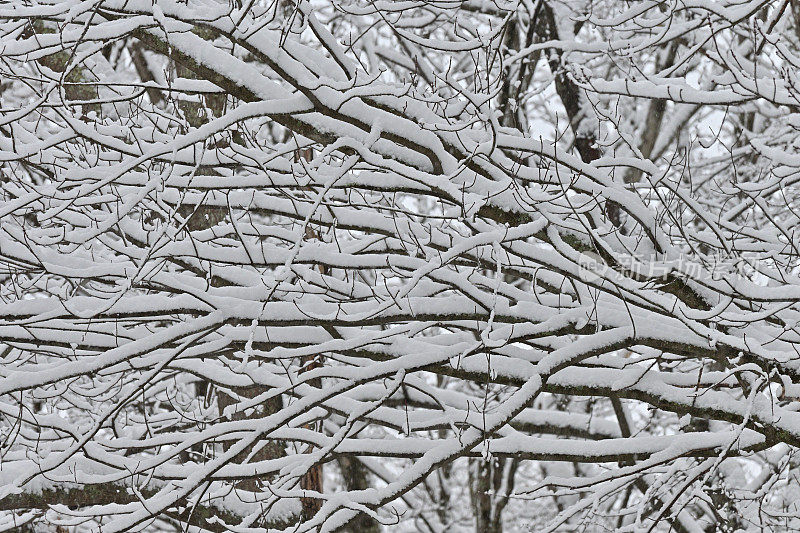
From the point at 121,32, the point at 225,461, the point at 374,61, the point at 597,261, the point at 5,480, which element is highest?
the point at 374,61

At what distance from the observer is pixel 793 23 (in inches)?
316

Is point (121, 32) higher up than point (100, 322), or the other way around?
point (121, 32)

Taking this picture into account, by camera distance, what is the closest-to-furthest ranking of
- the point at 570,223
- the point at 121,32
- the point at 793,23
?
1. the point at 121,32
2. the point at 570,223
3. the point at 793,23

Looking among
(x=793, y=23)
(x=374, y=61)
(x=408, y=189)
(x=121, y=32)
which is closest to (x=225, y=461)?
(x=408, y=189)

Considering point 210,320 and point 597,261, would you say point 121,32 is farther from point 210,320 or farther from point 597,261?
point 597,261

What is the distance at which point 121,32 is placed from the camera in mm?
2791

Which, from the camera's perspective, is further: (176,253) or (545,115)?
(545,115)

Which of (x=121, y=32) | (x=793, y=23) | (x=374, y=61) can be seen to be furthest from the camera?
(x=793, y=23)

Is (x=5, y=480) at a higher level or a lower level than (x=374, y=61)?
lower

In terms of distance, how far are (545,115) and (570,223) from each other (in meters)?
8.32

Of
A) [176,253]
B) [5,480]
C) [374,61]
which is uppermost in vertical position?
[374,61]

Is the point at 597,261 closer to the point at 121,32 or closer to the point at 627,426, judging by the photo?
the point at 121,32

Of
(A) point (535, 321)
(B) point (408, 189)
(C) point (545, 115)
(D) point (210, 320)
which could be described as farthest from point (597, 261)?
(C) point (545, 115)

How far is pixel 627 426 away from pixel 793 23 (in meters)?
4.49
